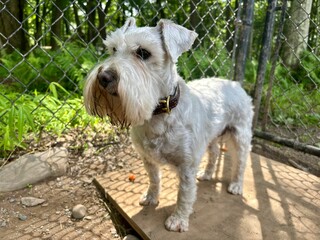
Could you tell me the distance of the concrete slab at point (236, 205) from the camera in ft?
7.97

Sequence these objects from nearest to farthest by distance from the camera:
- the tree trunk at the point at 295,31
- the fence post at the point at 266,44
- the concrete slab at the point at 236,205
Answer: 1. the concrete slab at the point at 236,205
2. the fence post at the point at 266,44
3. the tree trunk at the point at 295,31

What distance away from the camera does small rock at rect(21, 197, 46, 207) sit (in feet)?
8.90

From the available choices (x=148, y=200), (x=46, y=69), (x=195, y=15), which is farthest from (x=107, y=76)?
(x=195, y=15)

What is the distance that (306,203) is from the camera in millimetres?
2865

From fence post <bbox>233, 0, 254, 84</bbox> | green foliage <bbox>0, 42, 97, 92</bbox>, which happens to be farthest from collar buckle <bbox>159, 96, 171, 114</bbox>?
green foliage <bbox>0, 42, 97, 92</bbox>

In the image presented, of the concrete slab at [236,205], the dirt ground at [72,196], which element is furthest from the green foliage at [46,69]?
the concrete slab at [236,205]

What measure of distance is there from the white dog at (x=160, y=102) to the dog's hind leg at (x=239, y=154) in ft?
0.51

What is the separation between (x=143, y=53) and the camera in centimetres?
209

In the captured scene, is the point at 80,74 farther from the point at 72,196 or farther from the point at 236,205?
the point at 236,205

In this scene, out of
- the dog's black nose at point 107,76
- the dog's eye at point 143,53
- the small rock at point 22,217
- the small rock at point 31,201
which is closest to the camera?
the dog's black nose at point 107,76

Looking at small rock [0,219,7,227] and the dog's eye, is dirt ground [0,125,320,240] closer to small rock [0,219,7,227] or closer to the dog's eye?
small rock [0,219,7,227]

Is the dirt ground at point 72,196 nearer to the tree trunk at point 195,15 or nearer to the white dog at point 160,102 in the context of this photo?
the white dog at point 160,102

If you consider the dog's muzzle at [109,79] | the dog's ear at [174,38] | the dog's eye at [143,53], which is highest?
the dog's ear at [174,38]

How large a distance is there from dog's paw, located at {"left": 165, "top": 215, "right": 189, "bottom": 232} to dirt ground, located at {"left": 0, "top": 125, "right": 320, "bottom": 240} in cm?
43
